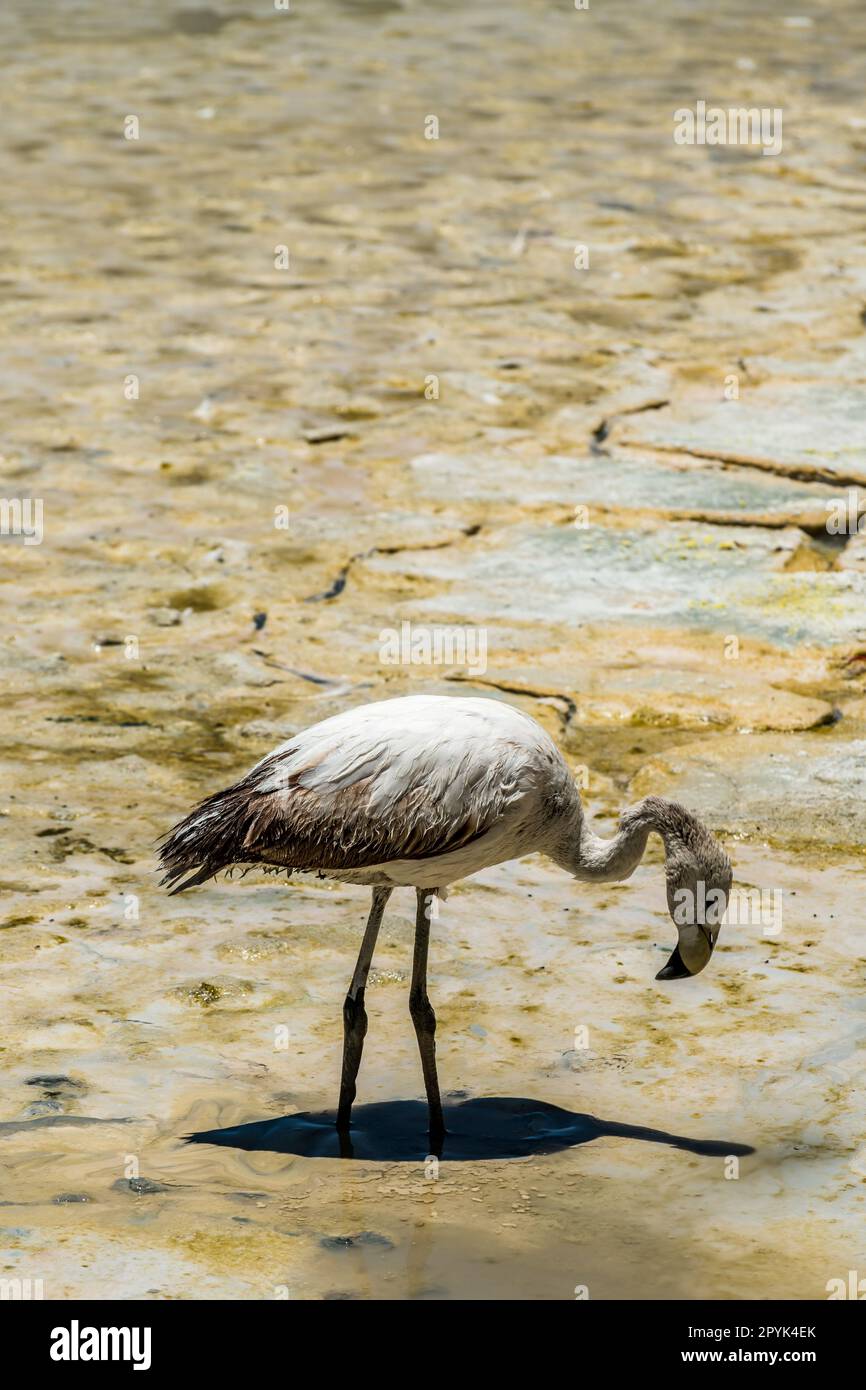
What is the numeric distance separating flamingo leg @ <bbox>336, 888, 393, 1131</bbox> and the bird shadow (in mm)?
58

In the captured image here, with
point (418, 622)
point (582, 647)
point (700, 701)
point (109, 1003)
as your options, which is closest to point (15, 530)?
point (418, 622)

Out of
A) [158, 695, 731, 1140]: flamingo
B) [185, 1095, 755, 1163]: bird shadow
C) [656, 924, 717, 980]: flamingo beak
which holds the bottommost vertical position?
[185, 1095, 755, 1163]: bird shadow

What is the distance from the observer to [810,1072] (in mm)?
4621

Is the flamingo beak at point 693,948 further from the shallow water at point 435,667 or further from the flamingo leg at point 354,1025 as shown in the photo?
the flamingo leg at point 354,1025

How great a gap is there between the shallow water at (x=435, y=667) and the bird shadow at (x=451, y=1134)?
0.04ft

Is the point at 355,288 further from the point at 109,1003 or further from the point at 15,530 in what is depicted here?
the point at 109,1003

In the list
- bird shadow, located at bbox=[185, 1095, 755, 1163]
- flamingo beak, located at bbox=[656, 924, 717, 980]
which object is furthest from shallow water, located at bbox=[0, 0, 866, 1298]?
flamingo beak, located at bbox=[656, 924, 717, 980]

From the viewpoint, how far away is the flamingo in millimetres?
4305

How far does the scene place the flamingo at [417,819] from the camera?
4.30 meters

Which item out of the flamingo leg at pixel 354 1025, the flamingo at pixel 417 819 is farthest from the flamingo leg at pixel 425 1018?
the flamingo leg at pixel 354 1025

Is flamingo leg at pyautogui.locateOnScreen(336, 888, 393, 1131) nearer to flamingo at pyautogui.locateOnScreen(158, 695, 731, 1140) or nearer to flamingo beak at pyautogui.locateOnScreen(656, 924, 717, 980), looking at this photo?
flamingo at pyautogui.locateOnScreen(158, 695, 731, 1140)

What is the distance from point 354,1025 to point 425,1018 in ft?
0.53

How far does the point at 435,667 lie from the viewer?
6902 millimetres

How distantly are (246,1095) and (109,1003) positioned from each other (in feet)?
1.83
